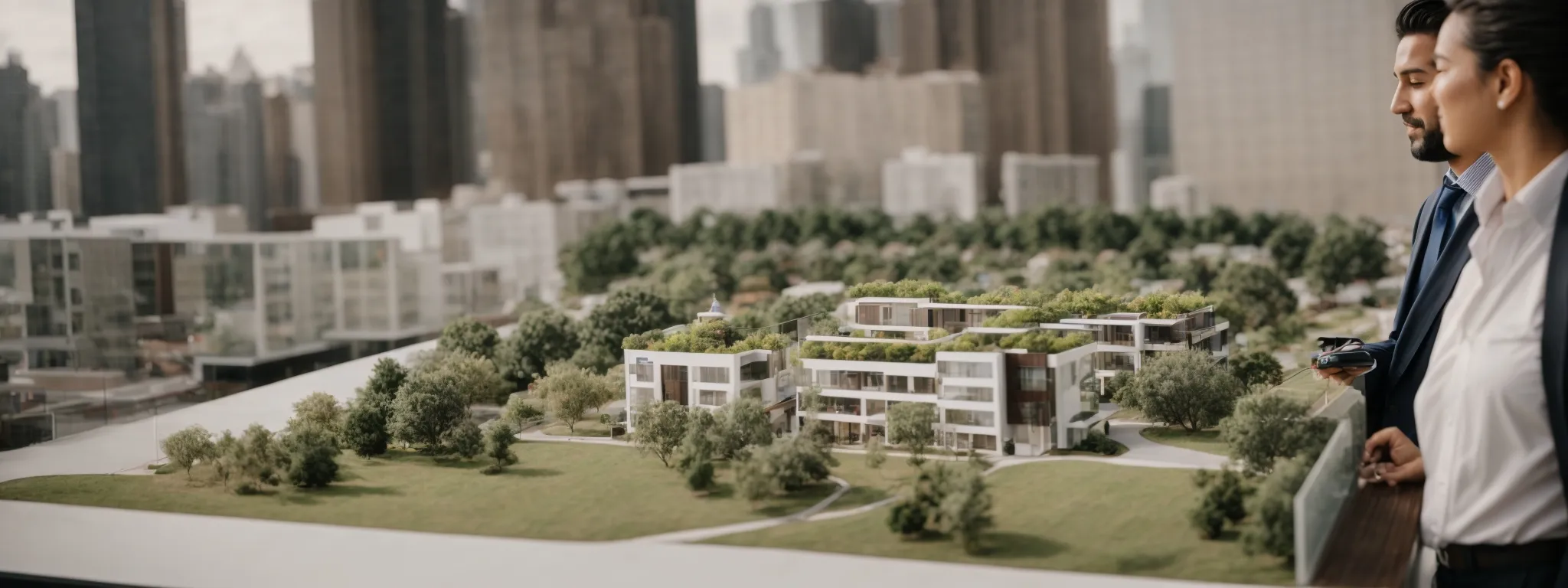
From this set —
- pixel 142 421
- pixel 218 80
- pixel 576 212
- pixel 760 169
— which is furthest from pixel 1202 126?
pixel 142 421

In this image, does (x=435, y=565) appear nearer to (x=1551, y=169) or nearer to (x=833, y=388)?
(x=833, y=388)

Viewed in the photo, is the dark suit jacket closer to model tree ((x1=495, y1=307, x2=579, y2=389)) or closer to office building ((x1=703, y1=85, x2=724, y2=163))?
model tree ((x1=495, y1=307, x2=579, y2=389))

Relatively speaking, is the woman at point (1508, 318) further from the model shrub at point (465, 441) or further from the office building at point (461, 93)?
the office building at point (461, 93)

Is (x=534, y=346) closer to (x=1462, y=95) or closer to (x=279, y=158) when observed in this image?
(x=1462, y=95)

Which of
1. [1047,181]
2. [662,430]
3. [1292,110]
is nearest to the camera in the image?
[662,430]

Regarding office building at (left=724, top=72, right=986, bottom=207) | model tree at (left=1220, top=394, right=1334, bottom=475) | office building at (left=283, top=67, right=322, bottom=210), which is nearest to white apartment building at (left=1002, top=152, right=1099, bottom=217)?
office building at (left=724, top=72, right=986, bottom=207)

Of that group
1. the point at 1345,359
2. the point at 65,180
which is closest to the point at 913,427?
the point at 1345,359
